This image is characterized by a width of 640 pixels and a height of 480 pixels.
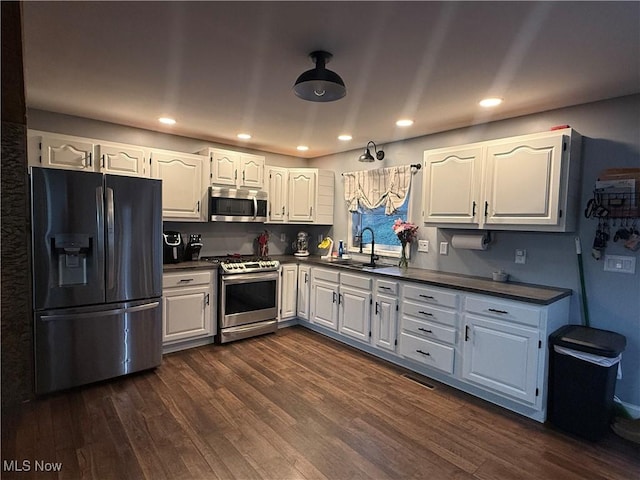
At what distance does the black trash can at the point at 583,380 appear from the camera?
228 centimetres

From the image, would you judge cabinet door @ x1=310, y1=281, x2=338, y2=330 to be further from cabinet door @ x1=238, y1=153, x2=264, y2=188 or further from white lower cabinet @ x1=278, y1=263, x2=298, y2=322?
cabinet door @ x1=238, y1=153, x2=264, y2=188

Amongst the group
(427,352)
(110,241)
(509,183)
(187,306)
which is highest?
(509,183)

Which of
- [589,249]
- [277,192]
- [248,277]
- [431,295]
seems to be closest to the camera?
[589,249]

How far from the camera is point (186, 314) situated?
12.0 feet

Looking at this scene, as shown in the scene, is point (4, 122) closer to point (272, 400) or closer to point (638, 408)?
point (272, 400)

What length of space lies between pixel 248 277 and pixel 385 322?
1622 mm

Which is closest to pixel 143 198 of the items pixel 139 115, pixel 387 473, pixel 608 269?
pixel 139 115

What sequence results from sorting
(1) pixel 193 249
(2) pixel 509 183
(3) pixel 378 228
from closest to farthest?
(2) pixel 509 183
(1) pixel 193 249
(3) pixel 378 228

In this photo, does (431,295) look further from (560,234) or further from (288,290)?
(288,290)

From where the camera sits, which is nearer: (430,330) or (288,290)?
(430,330)

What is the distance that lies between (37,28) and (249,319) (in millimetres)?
3116

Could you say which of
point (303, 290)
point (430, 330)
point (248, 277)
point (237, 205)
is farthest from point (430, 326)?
point (237, 205)

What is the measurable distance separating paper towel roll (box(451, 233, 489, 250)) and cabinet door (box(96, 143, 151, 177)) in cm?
320

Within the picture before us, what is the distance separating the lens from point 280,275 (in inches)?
172
